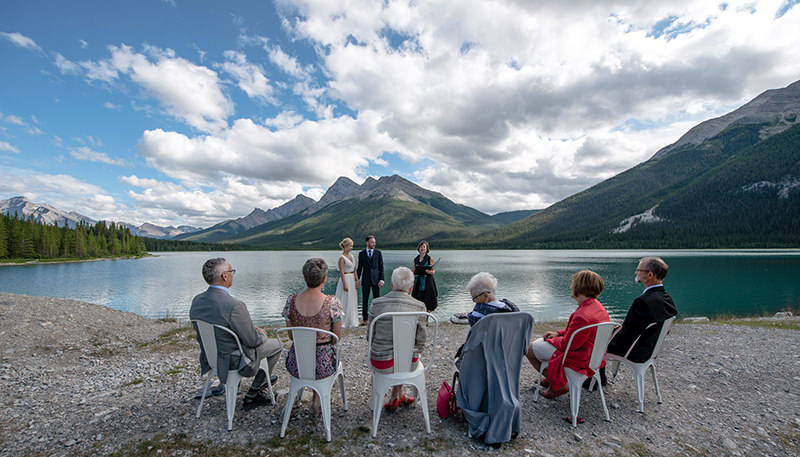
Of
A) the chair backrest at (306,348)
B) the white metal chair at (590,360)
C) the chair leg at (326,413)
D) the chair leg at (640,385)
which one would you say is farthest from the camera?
the chair leg at (640,385)

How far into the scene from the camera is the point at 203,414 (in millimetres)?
4449

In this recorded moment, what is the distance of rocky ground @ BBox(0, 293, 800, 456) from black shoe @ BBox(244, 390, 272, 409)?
0.38 ft

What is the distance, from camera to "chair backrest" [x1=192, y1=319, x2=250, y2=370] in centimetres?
400

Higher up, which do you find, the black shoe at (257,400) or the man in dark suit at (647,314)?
the man in dark suit at (647,314)

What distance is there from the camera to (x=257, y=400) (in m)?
4.69

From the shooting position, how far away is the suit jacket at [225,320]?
400 cm

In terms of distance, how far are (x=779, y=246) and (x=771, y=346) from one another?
133m

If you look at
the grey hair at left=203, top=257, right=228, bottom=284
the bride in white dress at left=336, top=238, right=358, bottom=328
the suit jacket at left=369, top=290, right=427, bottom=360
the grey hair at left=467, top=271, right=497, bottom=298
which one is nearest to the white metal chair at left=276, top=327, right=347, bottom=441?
the suit jacket at left=369, top=290, right=427, bottom=360

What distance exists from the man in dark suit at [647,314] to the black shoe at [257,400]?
16.4ft

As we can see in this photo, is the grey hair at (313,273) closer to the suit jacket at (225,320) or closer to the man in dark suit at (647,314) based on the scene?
the suit jacket at (225,320)

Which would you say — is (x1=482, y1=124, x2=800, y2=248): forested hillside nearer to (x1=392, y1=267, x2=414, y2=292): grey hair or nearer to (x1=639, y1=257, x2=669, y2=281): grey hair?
(x1=639, y1=257, x2=669, y2=281): grey hair

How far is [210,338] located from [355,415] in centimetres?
209

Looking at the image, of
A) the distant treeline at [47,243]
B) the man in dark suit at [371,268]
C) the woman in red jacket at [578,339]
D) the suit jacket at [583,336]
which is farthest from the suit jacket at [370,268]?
the distant treeline at [47,243]

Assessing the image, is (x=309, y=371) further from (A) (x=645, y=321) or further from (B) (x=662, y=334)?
(B) (x=662, y=334)
